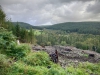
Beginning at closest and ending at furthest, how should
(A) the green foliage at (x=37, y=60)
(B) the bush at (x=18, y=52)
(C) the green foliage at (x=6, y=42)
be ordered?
1. (A) the green foliage at (x=37, y=60)
2. (B) the bush at (x=18, y=52)
3. (C) the green foliage at (x=6, y=42)

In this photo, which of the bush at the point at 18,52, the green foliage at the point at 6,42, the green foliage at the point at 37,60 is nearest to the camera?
the green foliage at the point at 37,60

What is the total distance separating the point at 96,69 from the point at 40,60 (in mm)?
5172

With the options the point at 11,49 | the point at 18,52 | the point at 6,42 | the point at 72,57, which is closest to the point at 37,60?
the point at 18,52

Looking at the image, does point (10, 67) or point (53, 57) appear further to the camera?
point (53, 57)

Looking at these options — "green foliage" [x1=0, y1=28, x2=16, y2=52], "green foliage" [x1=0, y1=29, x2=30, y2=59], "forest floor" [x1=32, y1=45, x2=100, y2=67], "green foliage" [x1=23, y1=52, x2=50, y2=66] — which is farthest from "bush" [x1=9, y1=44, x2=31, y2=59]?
"forest floor" [x1=32, y1=45, x2=100, y2=67]

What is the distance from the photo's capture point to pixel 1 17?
4072 centimetres

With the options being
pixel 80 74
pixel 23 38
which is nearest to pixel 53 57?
pixel 80 74

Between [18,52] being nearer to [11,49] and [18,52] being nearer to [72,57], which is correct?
[11,49]

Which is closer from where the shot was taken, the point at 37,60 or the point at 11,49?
the point at 37,60

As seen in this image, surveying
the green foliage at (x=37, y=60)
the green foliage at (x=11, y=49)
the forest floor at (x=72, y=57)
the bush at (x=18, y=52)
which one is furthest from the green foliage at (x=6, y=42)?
the forest floor at (x=72, y=57)

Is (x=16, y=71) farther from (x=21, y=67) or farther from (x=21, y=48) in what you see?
(x=21, y=48)

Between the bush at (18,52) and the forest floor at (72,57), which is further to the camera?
the forest floor at (72,57)

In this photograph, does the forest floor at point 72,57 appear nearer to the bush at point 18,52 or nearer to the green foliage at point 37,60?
the green foliage at point 37,60

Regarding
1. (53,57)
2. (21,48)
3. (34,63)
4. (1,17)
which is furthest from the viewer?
(1,17)
